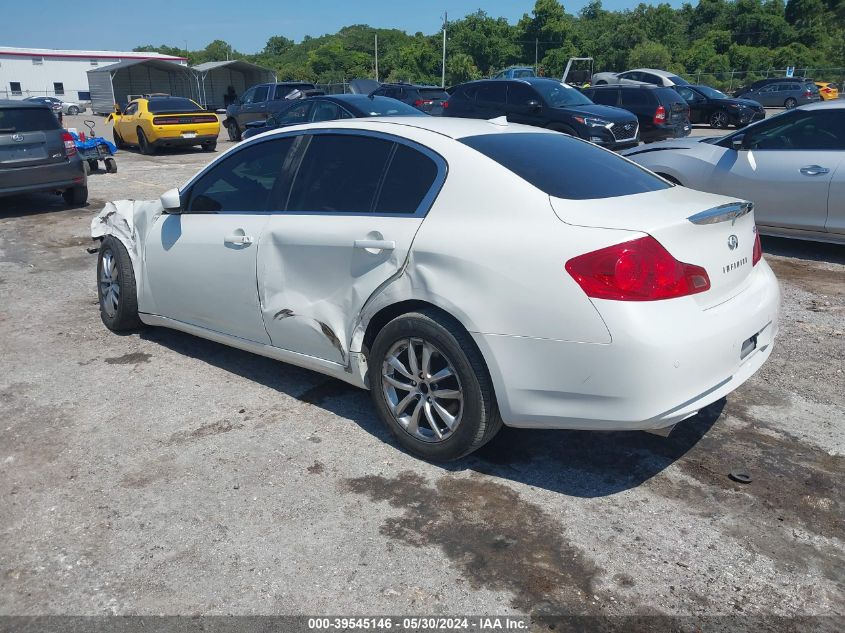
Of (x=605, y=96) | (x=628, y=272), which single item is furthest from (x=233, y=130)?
(x=628, y=272)

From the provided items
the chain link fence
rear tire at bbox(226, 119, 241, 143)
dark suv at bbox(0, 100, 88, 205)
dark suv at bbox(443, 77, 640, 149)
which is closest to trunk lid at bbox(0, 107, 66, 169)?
dark suv at bbox(0, 100, 88, 205)

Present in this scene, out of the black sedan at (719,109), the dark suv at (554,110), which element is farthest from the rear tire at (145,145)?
the black sedan at (719,109)

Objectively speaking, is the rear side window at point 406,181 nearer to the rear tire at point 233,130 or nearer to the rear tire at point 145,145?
the rear tire at point 145,145

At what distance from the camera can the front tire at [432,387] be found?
3.35 metres

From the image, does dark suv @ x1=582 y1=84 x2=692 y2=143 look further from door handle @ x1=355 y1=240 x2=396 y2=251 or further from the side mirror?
door handle @ x1=355 y1=240 x2=396 y2=251

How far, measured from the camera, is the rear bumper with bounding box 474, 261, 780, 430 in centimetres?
298

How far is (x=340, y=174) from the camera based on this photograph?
4.04 m

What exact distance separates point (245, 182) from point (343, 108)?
8591mm

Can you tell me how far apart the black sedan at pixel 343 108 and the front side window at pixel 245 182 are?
7100mm

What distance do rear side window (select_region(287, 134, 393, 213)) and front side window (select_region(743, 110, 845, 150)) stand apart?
541cm

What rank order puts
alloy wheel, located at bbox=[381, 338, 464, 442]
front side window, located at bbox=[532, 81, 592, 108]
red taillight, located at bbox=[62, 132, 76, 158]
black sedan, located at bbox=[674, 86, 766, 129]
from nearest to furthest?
1. alloy wheel, located at bbox=[381, 338, 464, 442]
2. red taillight, located at bbox=[62, 132, 76, 158]
3. front side window, located at bbox=[532, 81, 592, 108]
4. black sedan, located at bbox=[674, 86, 766, 129]

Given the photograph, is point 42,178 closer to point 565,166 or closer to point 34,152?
point 34,152

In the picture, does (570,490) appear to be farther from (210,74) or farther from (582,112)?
(210,74)

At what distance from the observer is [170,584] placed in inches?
111
